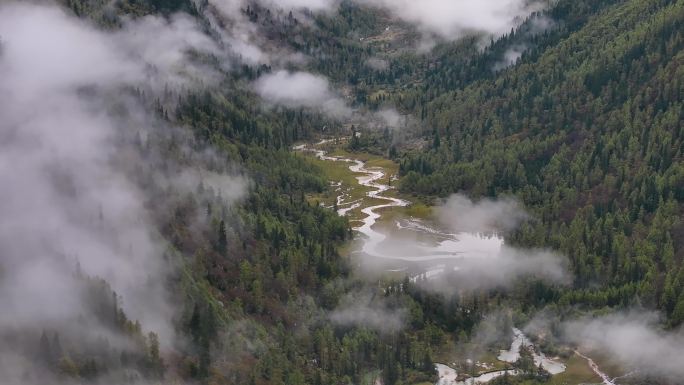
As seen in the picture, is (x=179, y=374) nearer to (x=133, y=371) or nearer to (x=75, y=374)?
(x=133, y=371)

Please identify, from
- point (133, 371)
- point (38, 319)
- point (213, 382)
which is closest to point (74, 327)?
point (38, 319)

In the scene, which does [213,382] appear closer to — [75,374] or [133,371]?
[133,371]

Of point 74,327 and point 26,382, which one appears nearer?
point 26,382

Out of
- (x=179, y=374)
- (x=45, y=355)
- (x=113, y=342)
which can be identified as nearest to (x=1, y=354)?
(x=45, y=355)

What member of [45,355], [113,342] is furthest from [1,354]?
[113,342]

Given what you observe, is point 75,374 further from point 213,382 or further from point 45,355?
point 213,382

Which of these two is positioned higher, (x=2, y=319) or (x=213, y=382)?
(x=2, y=319)

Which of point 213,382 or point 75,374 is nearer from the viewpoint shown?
point 75,374
